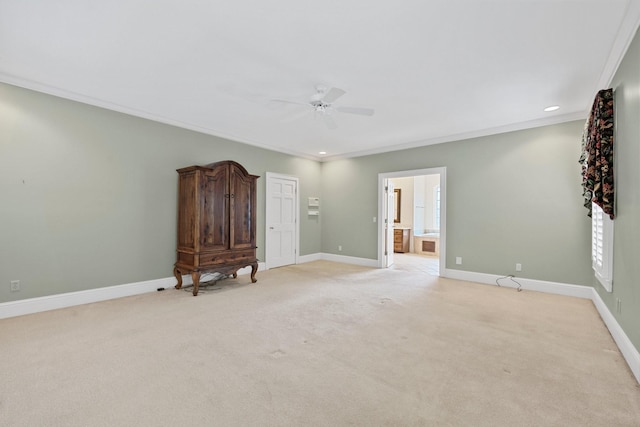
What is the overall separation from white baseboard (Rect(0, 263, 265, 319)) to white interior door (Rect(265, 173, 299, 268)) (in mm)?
1905

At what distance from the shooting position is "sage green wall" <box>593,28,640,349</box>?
218 centimetres

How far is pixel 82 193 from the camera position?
3717 millimetres

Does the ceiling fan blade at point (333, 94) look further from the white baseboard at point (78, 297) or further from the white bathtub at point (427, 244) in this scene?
the white bathtub at point (427, 244)

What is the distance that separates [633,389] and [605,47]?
9.00 ft

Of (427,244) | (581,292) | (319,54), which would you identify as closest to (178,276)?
(319,54)

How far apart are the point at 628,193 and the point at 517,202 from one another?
92.2 inches

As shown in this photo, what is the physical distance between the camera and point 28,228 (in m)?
3.34

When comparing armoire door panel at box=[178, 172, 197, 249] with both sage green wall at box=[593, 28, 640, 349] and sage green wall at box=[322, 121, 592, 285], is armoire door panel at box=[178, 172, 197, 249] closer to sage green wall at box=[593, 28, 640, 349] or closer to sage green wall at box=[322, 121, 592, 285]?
sage green wall at box=[322, 121, 592, 285]

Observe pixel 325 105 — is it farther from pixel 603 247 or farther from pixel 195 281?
pixel 603 247

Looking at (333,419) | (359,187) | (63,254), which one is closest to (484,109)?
(359,187)

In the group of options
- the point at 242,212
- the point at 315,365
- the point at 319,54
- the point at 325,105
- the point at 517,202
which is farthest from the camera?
the point at 242,212

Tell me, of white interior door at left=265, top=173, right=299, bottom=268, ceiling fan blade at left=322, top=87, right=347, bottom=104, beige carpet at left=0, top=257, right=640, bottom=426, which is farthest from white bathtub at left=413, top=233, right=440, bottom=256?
ceiling fan blade at left=322, top=87, right=347, bottom=104

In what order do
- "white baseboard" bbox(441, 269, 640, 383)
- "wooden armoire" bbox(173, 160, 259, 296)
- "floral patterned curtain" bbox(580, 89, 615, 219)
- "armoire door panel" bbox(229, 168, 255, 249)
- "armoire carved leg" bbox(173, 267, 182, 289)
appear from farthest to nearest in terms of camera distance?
"armoire door panel" bbox(229, 168, 255, 249), "armoire carved leg" bbox(173, 267, 182, 289), "wooden armoire" bbox(173, 160, 259, 296), "floral patterned curtain" bbox(580, 89, 615, 219), "white baseboard" bbox(441, 269, 640, 383)

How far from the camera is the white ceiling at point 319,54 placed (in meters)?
2.12
